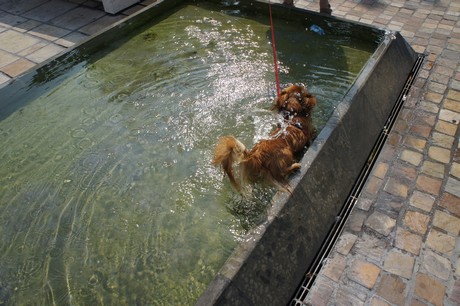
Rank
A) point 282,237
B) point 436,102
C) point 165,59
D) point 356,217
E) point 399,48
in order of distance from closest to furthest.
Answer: point 282,237, point 356,217, point 436,102, point 399,48, point 165,59

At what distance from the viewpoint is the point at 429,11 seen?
6.94 m

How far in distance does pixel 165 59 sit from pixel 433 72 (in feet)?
13.8

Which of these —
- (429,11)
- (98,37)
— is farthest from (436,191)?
(98,37)

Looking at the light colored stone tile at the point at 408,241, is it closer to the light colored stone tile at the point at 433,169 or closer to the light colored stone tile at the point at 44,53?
the light colored stone tile at the point at 433,169

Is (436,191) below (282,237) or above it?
below

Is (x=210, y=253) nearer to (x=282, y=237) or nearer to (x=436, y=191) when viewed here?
(x=282, y=237)

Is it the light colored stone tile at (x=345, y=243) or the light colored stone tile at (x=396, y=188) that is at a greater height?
the light colored stone tile at (x=396, y=188)

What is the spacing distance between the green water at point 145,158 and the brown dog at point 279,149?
1.10 feet

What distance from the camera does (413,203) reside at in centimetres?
367

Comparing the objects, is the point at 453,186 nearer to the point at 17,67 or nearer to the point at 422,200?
the point at 422,200

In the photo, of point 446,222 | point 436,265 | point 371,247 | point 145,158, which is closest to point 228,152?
point 145,158

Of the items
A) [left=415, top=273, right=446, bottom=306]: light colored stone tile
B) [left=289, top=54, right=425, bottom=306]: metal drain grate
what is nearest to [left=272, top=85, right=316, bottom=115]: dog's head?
[left=289, top=54, right=425, bottom=306]: metal drain grate

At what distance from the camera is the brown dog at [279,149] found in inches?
125

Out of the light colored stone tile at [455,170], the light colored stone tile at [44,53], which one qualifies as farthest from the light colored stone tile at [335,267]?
the light colored stone tile at [44,53]
